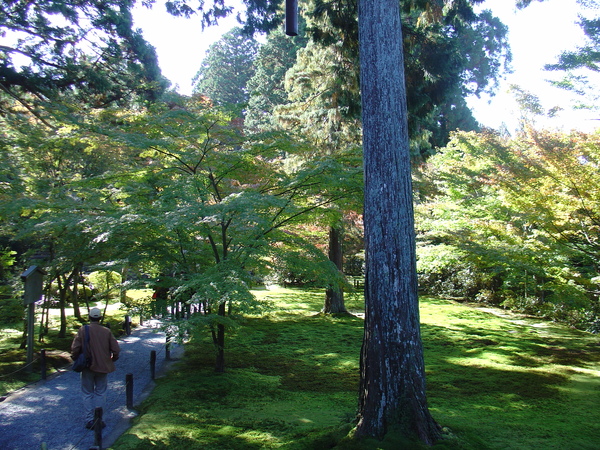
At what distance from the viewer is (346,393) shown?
22.7 feet

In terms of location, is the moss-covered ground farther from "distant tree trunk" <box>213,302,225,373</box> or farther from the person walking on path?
the person walking on path

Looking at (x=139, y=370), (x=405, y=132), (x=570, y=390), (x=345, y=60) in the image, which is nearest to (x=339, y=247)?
(x=345, y=60)

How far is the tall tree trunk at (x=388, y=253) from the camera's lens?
421 cm

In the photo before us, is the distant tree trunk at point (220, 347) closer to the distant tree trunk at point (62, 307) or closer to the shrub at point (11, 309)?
the shrub at point (11, 309)

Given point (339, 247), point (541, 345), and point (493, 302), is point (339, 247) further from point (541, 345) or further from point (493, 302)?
point (493, 302)

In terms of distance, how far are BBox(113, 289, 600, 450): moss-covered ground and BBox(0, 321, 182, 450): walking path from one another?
0.39 meters

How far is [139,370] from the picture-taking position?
8883 mm

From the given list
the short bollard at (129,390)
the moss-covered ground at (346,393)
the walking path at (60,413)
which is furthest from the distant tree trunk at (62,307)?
the short bollard at (129,390)

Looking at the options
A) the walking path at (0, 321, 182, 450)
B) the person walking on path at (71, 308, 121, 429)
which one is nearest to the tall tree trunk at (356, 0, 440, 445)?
the walking path at (0, 321, 182, 450)

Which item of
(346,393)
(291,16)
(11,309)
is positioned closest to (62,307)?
(11,309)

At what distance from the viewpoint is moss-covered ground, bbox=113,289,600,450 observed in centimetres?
472

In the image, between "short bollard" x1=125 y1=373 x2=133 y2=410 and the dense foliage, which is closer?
"short bollard" x1=125 y1=373 x2=133 y2=410

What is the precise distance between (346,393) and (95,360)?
3.79m

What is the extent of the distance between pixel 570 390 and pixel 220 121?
7.16 m
